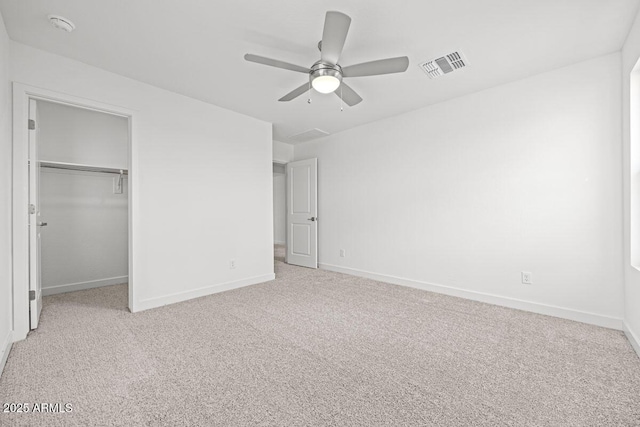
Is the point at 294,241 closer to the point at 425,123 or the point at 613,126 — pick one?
the point at 425,123

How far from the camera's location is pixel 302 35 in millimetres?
2215

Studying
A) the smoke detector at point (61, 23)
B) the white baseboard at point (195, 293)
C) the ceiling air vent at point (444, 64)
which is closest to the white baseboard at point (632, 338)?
the ceiling air vent at point (444, 64)

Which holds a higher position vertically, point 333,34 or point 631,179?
point 333,34

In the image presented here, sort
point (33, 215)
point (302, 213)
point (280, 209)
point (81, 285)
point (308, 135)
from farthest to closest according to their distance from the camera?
point (280, 209), point (302, 213), point (308, 135), point (81, 285), point (33, 215)

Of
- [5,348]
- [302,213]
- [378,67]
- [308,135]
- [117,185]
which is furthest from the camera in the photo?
[302,213]

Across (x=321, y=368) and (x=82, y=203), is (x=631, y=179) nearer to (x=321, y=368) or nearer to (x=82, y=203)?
(x=321, y=368)

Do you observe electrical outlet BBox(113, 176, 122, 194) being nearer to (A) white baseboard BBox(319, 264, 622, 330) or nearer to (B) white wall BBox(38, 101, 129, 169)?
(B) white wall BBox(38, 101, 129, 169)

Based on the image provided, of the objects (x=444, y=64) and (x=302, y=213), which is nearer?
(x=444, y=64)

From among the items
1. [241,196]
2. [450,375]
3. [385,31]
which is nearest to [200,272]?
[241,196]

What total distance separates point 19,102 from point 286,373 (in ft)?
10.0

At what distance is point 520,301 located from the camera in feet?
9.86

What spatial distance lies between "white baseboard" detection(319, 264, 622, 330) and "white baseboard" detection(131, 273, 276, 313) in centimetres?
→ 173

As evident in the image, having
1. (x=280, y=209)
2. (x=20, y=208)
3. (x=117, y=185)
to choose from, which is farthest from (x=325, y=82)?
(x=280, y=209)

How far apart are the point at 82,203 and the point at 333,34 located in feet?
13.2
